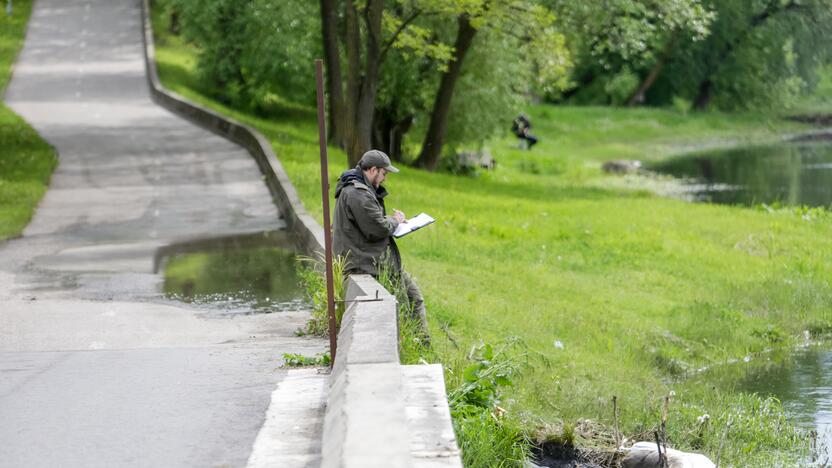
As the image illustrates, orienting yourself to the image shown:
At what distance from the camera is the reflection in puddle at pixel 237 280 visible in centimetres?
1408

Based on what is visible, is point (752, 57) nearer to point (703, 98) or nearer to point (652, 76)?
point (703, 98)

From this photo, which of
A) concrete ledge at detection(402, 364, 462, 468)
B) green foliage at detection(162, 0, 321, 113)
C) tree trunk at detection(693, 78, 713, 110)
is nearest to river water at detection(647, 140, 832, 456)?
concrete ledge at detection(402, 364, 462, 468)

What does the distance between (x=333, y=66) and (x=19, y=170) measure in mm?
7374

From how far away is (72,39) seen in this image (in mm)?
52312

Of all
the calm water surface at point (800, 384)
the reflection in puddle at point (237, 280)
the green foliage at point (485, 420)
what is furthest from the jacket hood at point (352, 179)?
the calm water surface at point (800, 384)

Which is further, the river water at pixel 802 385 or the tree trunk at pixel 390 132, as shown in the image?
the tree trunk at pixel 390 132

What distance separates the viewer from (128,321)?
12.9m

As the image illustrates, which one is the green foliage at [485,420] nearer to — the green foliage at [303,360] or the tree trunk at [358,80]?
the green foliage at [303,360]

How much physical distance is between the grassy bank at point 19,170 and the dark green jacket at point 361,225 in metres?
9.70

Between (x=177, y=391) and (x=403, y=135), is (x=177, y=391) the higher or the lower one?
the higher one

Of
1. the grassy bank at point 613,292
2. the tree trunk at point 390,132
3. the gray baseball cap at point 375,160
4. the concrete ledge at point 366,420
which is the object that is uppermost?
the gray baseball cap at point 375,160

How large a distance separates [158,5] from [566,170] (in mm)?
23059

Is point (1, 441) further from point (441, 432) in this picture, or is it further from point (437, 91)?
point (437, 91)

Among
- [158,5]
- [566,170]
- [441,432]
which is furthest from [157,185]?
[158,5]
